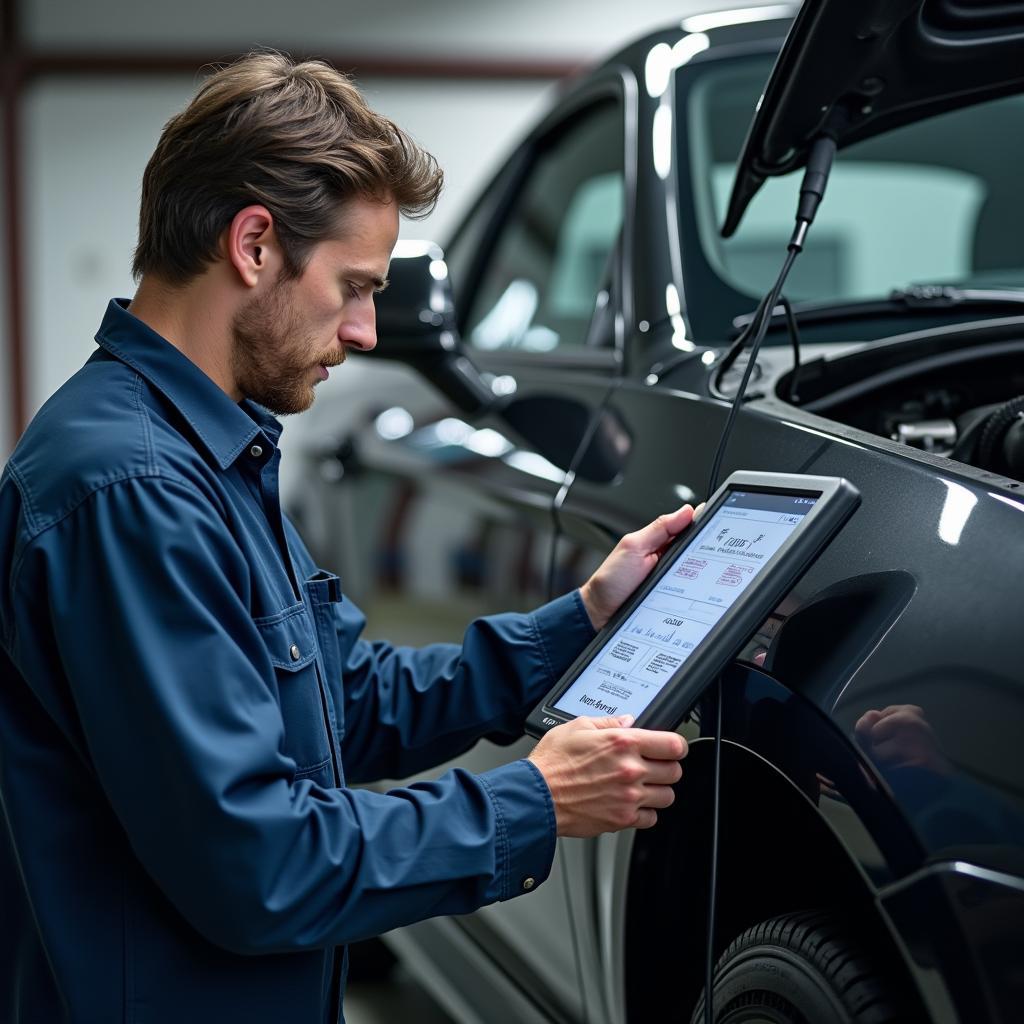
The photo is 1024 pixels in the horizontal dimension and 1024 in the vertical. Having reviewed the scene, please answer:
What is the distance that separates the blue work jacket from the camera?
1.12m

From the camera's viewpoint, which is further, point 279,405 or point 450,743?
point 450,743

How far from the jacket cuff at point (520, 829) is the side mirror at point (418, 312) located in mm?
919

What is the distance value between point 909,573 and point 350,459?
1.86 meters

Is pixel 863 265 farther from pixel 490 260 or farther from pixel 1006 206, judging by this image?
pixel 490 260

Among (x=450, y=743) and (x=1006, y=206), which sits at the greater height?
(x=1006, y=206)

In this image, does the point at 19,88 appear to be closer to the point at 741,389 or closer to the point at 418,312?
the point at 418,312

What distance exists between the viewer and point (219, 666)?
3.71ft

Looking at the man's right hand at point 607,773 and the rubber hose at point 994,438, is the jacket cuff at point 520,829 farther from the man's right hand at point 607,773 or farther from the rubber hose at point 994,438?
the rubber hose at point 994,438

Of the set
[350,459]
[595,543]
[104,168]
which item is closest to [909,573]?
[595,543]

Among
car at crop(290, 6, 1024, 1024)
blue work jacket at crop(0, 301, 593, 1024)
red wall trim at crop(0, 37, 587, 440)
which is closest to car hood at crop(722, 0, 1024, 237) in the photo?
car at crop(290, 6, 1024, 1024)

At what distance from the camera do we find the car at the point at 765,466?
102cm

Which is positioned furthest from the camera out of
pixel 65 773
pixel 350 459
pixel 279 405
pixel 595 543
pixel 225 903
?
pixel 350 459

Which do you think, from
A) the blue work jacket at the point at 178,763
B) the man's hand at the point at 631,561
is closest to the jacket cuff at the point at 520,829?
the blue work jacket at the point at 178,763

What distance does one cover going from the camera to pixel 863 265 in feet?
8.13
